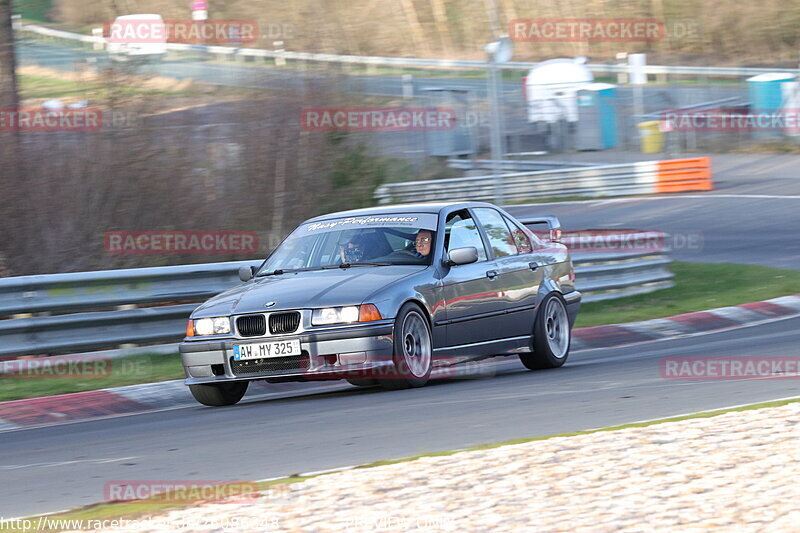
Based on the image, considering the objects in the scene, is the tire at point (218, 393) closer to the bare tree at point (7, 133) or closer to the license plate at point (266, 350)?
the license plate at point (266, 350)

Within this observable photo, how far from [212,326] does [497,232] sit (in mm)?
2934

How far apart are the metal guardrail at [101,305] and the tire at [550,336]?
3.54m

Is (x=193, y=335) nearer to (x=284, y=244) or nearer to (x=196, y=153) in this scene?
(x=284, y=244)

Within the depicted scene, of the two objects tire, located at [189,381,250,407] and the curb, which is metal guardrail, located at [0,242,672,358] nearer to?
the curb

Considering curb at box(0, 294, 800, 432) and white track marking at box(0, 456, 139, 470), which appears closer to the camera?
white track marking at box(0, 456, 139, 470)

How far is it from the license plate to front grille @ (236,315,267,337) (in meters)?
0.09

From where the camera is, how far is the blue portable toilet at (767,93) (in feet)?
119

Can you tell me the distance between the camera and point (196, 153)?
57.7 ft

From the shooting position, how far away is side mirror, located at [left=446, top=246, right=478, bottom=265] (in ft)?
32.6

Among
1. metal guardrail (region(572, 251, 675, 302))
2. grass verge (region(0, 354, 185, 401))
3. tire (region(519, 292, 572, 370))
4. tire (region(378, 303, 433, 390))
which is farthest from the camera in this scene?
metal guardrail (region(572, 251, 675, 302))

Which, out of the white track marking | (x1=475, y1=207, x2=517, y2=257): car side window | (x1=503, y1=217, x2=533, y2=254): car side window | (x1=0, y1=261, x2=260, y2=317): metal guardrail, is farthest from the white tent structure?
the white track marking

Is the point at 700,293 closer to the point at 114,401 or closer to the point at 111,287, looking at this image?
the point at 111,287

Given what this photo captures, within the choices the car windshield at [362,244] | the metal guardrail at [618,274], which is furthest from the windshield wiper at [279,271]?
the metal guardrail at [618,274]

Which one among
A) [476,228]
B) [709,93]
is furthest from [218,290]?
[709,93]
